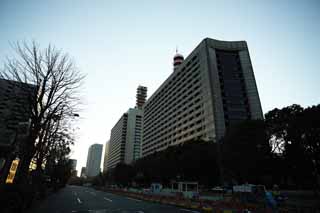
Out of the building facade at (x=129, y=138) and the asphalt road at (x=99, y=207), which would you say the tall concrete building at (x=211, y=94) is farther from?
the building facade at (x=129, y=138)

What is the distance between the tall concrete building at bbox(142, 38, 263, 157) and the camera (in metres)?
73.9

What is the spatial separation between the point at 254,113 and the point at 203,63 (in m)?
30.0

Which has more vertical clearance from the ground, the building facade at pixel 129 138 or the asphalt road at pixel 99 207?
the building facade at pixel 129 138

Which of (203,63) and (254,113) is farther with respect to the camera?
(203,63)

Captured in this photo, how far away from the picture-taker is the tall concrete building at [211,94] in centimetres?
7388

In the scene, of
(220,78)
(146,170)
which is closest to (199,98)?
(220,78)

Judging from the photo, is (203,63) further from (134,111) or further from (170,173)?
(134,111)

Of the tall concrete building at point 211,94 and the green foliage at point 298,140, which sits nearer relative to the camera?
the green foliage at point 298,140

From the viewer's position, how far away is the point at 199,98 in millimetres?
82438

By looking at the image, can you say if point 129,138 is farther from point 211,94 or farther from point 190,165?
point 190,165

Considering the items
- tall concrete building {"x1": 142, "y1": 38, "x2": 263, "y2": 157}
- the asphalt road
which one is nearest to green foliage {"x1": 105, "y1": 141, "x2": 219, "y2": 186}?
tall concrete building {"x1": 142, "y1": 38, "x2": 263, "y2": 157}

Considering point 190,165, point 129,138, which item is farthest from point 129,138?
point 190,165

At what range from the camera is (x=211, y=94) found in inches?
2918

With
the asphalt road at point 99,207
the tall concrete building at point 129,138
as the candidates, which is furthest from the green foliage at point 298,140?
the tall concrete building at point 129,138
